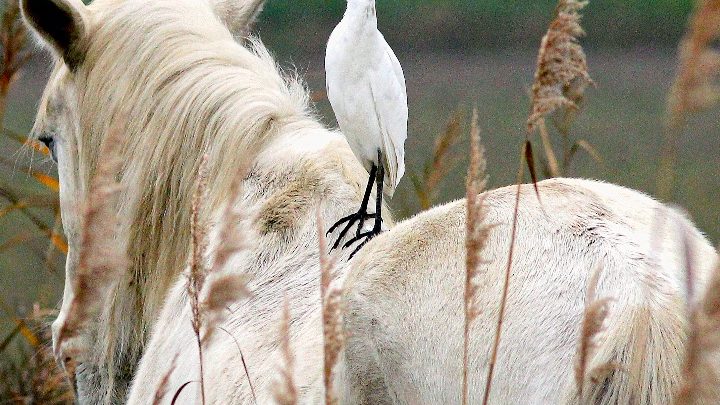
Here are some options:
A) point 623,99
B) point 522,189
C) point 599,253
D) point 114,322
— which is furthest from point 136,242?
point 623,99

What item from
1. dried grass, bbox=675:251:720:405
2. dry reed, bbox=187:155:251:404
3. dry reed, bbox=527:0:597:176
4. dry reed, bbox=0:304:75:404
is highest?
dry reed, bbox=527:0:597:176

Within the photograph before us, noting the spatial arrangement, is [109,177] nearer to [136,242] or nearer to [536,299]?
[536,299]

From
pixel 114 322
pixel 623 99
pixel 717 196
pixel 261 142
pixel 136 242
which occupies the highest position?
pixel 261 142

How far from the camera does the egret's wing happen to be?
206 centimetres

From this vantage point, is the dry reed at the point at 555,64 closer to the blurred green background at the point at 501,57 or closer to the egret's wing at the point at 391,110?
the egret's wing at the point at 391,110

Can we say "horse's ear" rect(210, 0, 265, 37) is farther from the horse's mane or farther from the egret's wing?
the egret's wing

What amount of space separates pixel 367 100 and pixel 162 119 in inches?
30.0

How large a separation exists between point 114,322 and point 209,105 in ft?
2.14

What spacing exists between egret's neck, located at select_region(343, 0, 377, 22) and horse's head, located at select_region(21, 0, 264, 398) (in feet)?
2.91

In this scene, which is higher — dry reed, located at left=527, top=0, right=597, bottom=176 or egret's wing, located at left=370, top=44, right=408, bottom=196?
dry reed, located at left=527, top=0, right=597, bottom=176

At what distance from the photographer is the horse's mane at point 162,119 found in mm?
2521

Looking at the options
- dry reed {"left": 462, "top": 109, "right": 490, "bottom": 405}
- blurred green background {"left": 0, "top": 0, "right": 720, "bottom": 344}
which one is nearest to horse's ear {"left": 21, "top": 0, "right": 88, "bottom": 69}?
dry reed {"left": 462, "top": 109, "right": 490, "bottom": 405}

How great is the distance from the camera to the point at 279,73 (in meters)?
3.01

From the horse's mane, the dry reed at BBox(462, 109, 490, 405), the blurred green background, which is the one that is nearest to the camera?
the dry reed at BBox(462, 109, 490, 405)
